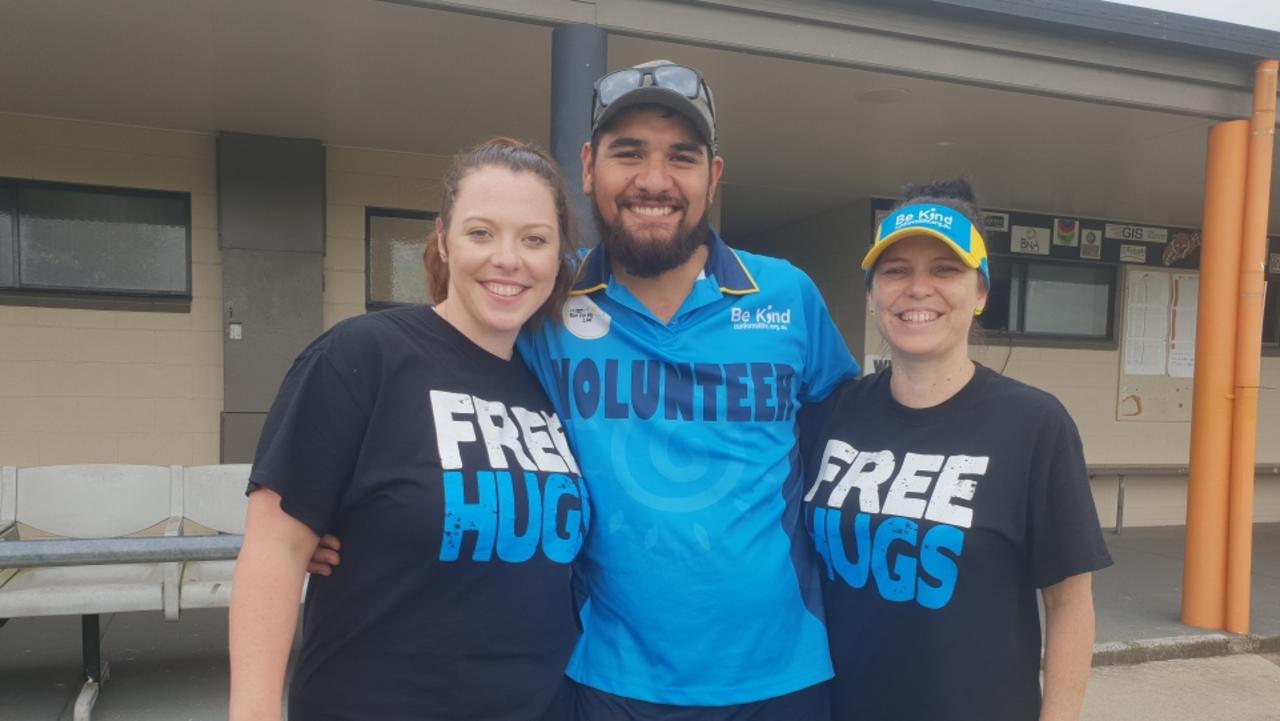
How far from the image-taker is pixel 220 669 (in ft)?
12.8

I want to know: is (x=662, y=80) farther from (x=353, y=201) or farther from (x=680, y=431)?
(x=353, y=201)

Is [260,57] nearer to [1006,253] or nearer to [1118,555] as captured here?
[1006,253]

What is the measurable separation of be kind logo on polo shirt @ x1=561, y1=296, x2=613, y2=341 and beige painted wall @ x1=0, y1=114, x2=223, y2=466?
4.65 m

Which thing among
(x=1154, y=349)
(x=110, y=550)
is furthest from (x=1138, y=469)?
(x=110, y=550)

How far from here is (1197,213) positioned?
7426 mm

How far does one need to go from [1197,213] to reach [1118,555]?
10.7 ft

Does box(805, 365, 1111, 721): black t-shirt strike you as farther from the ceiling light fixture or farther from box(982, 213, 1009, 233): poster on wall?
box(982, 213, 1009, 233): poster on wall

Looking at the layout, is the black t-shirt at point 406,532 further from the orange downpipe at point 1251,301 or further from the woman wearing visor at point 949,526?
the orange downpipe at point 1251,301

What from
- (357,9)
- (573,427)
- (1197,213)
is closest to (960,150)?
(1197,213)

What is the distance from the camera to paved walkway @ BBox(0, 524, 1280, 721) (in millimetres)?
3535

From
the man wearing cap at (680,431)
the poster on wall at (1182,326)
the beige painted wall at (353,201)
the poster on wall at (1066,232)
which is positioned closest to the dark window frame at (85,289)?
the beige painted wall at (353,201)

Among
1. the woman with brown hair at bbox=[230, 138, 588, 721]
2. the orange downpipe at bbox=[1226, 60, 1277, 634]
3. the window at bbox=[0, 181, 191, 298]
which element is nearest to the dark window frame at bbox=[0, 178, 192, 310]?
the window at bbox=[0, 181, 191, 298]

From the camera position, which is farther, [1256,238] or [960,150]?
[960,150]

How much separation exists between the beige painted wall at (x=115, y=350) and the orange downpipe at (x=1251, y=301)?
6.18 m
